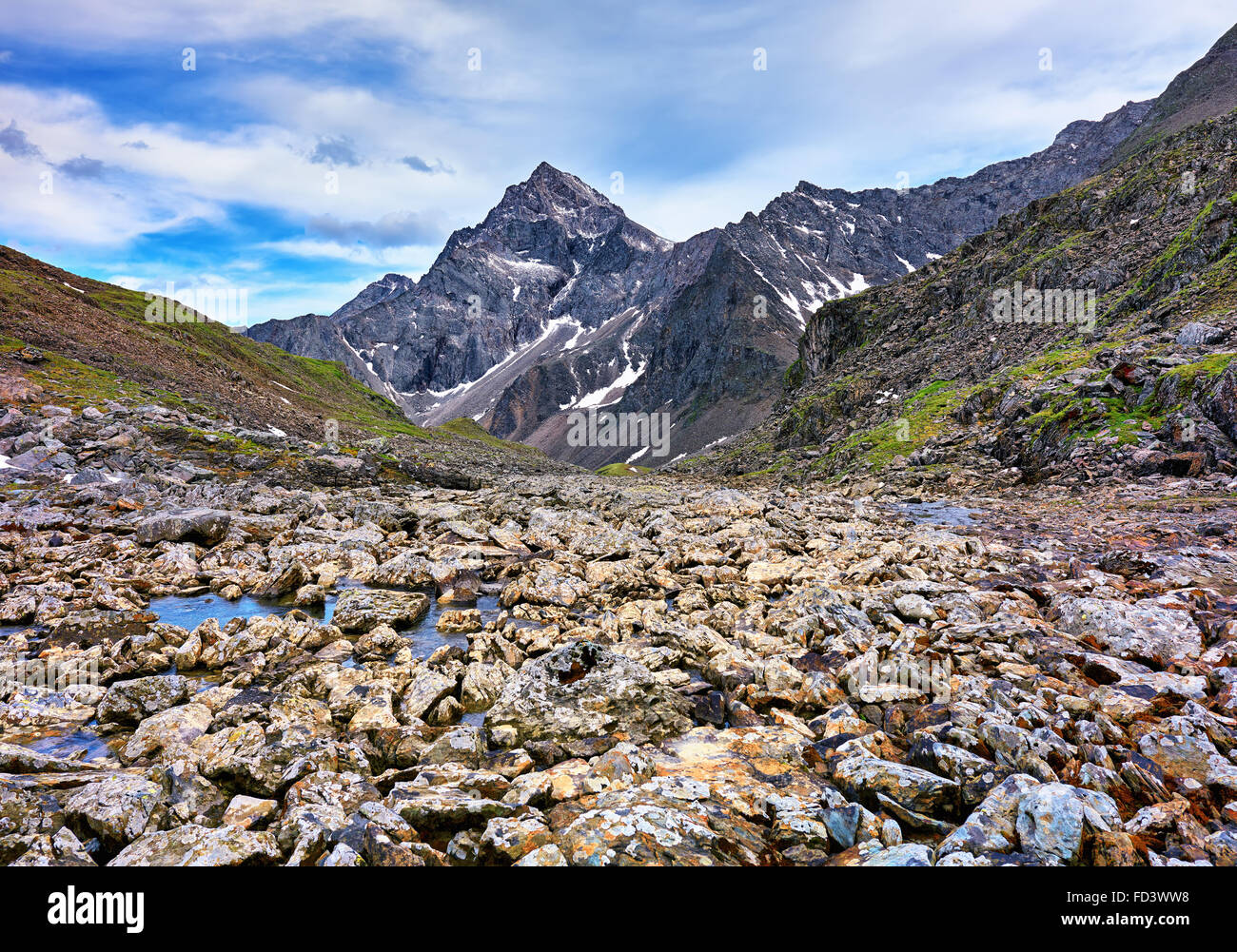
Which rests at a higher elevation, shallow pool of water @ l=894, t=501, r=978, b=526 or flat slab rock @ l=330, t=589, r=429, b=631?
shallow pool of water @ l=894, t=501, r=978, b=526

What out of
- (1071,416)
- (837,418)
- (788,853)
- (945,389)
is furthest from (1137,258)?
(788,853)

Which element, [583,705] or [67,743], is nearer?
[67,743]

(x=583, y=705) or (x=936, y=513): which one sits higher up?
(x=936, y=513)

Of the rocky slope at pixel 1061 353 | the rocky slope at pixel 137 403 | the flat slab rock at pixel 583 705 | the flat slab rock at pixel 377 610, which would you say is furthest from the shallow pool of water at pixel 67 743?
the rocky slope at pixel 1061 353

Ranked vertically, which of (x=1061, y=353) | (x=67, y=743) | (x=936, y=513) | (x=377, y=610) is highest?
(x=1061, y=353)

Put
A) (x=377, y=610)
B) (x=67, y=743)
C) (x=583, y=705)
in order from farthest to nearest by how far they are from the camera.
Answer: (x=377, y=610) → (x=583, y=705) → (x=67, y=743)

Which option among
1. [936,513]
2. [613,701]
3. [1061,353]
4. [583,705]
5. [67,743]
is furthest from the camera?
[1061,353]

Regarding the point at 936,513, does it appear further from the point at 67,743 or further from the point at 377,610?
the point at 67,743

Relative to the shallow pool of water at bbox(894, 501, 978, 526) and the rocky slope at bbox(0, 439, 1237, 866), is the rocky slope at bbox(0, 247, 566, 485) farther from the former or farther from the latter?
the shallow pool of water at bbox(894, 501, 978, 526)

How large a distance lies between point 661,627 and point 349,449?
4034cm

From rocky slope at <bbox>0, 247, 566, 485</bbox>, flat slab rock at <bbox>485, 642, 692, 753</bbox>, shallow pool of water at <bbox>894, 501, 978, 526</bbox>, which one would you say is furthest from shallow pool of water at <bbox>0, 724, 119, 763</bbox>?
shallow pool of water at <bbox>894, 501, 978, 526</bbox>

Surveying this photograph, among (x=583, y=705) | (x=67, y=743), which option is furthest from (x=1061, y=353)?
(x=67, y=743)

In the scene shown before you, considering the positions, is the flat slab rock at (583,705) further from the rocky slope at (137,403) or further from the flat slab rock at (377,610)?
the rocky slope at (137,403)
